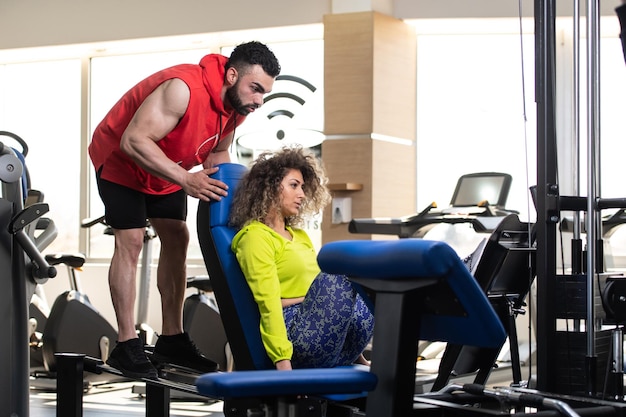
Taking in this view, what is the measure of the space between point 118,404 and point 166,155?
1997mm

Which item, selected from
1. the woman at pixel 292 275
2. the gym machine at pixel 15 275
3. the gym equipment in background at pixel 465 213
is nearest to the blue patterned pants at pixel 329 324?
the woman at pixel 292 275

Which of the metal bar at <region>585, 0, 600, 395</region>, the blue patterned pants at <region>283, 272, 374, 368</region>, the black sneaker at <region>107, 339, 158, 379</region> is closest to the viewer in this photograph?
the metal bar at <region>585, 0, 600, 395</region>

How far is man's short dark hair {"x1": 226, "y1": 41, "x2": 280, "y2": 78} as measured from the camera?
9.58ft

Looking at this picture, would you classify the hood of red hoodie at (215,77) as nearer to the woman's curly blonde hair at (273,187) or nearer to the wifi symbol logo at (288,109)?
the woman's curly blonde hair at (273,187)

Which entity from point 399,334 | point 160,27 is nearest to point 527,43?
→ point 160,27

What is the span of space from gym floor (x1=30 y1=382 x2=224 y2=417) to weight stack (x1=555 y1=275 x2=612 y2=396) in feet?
7.71

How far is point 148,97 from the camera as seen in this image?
289 cm

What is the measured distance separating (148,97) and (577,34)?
54.6 inches

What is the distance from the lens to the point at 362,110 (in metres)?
5.67

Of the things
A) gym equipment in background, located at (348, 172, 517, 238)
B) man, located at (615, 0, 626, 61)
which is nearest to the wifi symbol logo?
gym equipment in background, located at (348, 172, 517, 238)

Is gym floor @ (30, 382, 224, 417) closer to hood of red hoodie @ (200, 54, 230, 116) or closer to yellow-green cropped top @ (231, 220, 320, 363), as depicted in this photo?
yellow-green cropped top @ (231, 220, 320, 363)

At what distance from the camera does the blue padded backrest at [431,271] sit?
4.05ft

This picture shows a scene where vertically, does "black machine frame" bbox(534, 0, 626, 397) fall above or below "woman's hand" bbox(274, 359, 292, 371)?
above

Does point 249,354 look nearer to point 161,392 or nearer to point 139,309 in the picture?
point 161,392
